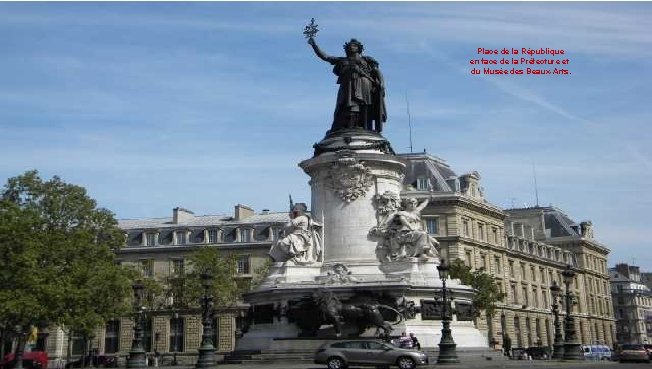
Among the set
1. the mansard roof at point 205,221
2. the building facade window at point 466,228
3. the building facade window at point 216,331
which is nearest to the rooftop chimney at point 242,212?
the mansard roof at point 205,221

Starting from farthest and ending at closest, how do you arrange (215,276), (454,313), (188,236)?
(188,236) < (215,276) < (454,313)

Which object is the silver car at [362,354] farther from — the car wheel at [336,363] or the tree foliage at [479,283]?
the tree foliage at [479,283]

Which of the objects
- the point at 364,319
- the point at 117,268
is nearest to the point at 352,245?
the point at 364,319

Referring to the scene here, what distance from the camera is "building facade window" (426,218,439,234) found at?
7525 cm

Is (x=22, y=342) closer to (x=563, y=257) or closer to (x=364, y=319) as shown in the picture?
(x=364, y=319)

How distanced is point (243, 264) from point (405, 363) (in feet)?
182

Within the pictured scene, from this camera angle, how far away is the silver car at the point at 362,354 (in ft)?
80.4

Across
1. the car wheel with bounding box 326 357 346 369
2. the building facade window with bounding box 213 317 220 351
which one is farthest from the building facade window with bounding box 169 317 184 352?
the car wheel with bounding box 326 357 346 369

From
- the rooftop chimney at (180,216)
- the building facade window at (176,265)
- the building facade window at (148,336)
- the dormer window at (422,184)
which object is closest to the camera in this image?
the building facade window at (148,336)

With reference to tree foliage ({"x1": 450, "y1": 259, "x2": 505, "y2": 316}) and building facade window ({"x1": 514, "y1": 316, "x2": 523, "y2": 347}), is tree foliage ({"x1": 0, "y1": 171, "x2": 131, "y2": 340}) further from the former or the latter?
building facade window ({"x1": 514, "y1": 316, "x2": 523, "y2": 347})

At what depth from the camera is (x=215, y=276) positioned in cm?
6306

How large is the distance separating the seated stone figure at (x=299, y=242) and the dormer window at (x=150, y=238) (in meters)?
53.9

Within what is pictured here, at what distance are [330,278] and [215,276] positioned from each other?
35.0 meters

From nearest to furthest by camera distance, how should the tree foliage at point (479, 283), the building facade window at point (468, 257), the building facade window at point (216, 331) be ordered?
1. the tree foliage at point (479, 283)
2. the building facade window at point (216, 331)
3. the building facade window at point (468, 257)
